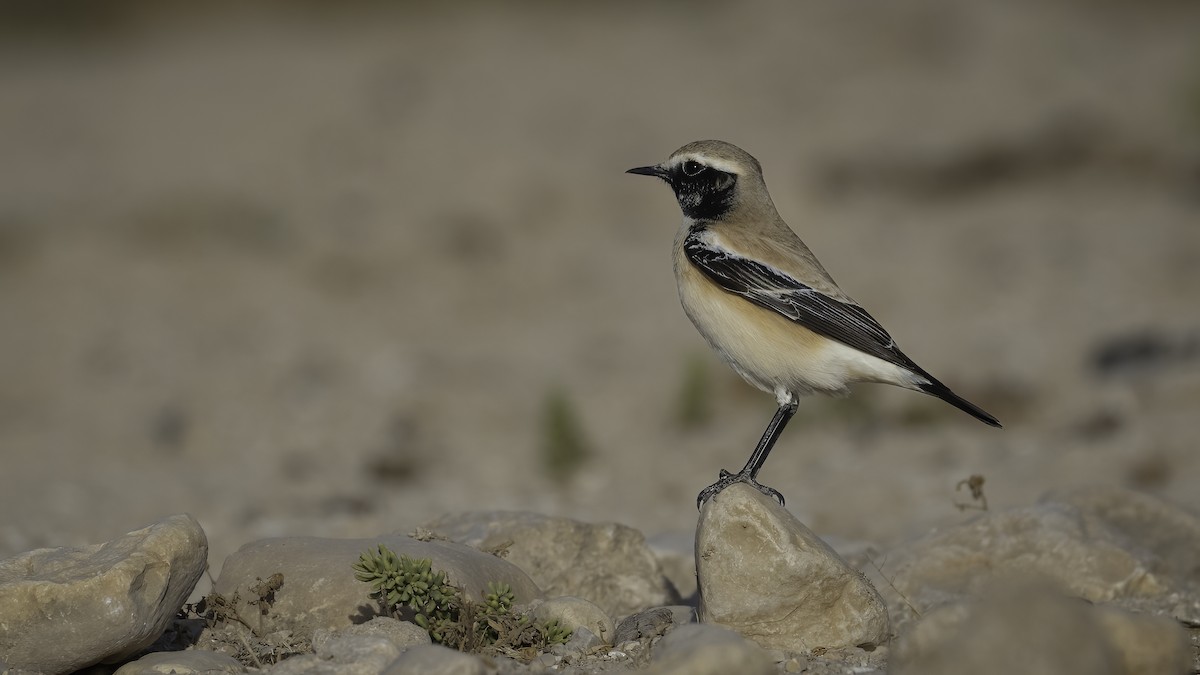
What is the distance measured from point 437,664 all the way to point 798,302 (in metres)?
3.60

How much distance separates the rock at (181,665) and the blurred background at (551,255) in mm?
Result: 3641

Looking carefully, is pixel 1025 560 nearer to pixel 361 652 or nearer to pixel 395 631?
pixel 395 631

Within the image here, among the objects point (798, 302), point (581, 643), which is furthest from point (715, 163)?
point (581, 643)

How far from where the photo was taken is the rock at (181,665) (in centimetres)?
571

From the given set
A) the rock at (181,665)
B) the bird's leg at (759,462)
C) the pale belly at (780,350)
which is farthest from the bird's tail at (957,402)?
the rock at (181,665)

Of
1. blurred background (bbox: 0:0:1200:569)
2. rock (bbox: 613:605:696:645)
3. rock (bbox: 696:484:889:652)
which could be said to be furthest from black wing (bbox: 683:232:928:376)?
blurred background (bbox: 0:0:1200:569)

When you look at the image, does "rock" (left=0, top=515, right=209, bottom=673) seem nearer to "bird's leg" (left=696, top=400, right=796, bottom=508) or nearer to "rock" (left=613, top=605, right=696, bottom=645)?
"rock" (left=613, top=605, right=696, bottom=645)

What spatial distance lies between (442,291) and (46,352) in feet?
18.3

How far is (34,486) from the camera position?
37.6ft

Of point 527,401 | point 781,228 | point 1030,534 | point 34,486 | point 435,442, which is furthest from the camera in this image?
point 527,401

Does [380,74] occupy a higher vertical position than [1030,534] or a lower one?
higher

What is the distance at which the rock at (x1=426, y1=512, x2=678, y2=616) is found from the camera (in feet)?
24.6

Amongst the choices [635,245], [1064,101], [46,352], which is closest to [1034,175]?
[1064,101]

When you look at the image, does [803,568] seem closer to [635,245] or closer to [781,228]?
[781,228]
